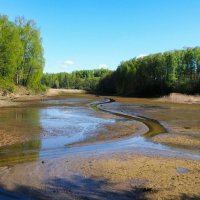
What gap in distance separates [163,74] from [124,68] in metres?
27.9

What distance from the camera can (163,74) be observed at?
97750mm

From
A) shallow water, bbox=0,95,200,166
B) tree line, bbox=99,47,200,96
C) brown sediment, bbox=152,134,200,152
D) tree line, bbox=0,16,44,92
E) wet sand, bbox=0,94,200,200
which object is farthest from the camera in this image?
tree line, bbox=99,47,200,96

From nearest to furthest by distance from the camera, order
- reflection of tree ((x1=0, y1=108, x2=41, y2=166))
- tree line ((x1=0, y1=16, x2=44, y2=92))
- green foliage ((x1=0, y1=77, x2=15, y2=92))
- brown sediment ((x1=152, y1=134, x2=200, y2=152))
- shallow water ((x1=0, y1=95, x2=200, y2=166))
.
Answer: reflection of tree ((x1=0, y1=108, x2=41, y2=166)), shallow water ((x1=0, y1=95, x2=200, y2=166)), brown sediment ((x1=152, y1=134, x2=200, y2=152)), green foliage ((x1=0, y1=77, x2=15, y2=92)), tree line ((x1=0, y1=16, x2=44, y2=92))

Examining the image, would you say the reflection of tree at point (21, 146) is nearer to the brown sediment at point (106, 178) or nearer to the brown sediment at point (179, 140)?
the brown sediment at point (106, 178)

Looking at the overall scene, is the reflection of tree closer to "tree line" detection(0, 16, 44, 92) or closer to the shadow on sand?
the shadow on sand

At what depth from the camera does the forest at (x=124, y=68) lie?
5884 centimetres

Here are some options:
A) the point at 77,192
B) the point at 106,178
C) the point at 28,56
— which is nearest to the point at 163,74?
the point at 28,56

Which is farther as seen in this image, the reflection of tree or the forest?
the forest

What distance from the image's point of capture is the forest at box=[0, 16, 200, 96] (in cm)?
5884

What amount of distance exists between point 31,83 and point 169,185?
231 ft

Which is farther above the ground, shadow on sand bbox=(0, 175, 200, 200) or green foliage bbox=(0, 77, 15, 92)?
green foliage bbox=(0, 77, 15, 92)

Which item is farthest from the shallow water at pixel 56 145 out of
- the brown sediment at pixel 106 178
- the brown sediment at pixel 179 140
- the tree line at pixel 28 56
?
the tree line at pixel 28 56

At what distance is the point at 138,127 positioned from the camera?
79.8 ft

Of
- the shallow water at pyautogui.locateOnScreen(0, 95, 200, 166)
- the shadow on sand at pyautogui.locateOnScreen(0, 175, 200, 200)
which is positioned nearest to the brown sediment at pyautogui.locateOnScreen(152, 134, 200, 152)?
the shallow water at pyautogui.locateOnScreen(0, 95, 200, 166)
